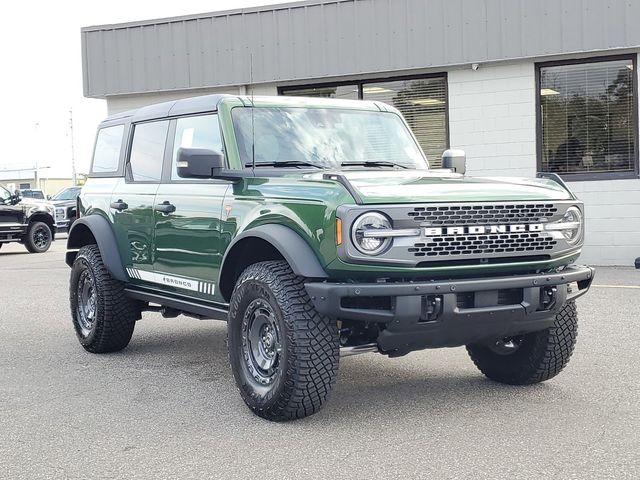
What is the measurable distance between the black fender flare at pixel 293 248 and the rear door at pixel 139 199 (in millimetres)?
1675

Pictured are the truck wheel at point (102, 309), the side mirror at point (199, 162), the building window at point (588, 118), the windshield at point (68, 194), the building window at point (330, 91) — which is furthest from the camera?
the windshield at point (68, 194)

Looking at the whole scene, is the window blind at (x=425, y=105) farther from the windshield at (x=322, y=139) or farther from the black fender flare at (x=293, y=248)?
the black fender flare at (x=293, y=248)

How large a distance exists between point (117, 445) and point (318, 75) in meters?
11.7

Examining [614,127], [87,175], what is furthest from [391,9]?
[87,175]

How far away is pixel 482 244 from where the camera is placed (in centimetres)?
509

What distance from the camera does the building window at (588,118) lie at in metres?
14.1

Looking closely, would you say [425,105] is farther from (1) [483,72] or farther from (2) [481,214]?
(2) [481,214]

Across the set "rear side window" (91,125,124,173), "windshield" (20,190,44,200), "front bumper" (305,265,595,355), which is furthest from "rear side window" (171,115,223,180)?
"windshield" (20,190,44,200)

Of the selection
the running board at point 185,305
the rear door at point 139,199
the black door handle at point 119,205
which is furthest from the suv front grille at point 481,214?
the black door handle at point 119,205

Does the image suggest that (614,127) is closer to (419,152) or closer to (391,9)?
(391,9)

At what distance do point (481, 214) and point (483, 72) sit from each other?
33.6ft

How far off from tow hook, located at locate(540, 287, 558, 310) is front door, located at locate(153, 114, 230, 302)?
207cm

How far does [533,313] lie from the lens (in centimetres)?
519

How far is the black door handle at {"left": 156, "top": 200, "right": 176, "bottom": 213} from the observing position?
649 cm
